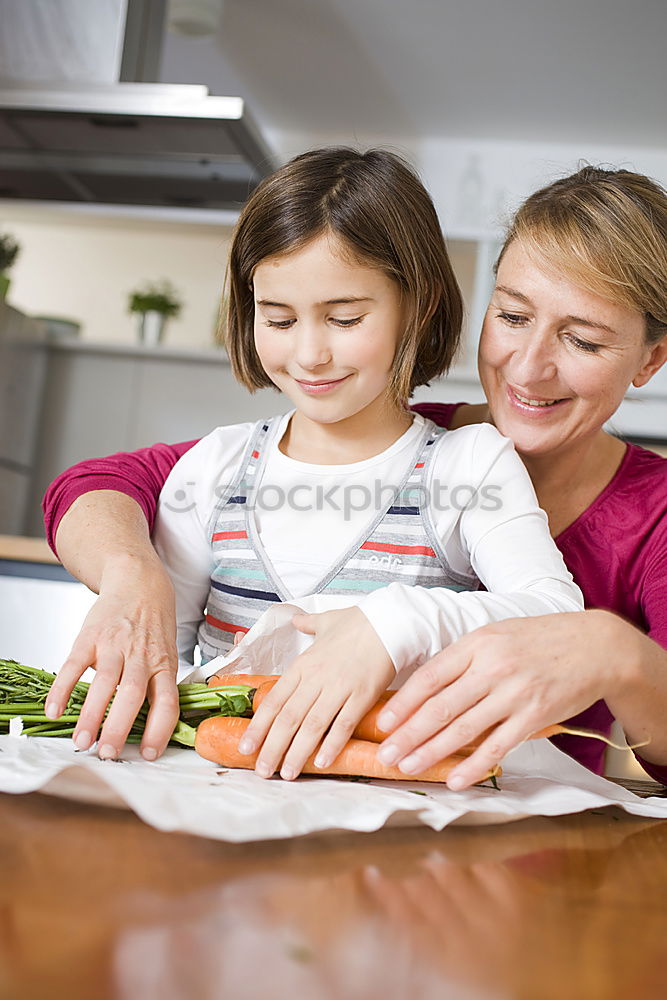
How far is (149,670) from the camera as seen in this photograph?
83 centimetres

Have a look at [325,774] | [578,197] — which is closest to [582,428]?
[578,197]

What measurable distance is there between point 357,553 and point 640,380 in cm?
49

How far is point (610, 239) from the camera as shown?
1154 mm

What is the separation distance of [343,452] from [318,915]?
78 cm

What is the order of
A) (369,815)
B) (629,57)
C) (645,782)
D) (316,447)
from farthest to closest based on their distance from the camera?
(629,57) → (316,447) → (645,782) → (369,815)

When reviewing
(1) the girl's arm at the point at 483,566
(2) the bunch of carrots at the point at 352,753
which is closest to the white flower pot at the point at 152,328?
(1) the girl's arm at the point at 483,566

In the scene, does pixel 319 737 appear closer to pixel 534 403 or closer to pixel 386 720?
pixel 386 720

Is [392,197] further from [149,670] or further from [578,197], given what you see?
[149,670]

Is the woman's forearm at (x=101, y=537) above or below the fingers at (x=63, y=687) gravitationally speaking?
above

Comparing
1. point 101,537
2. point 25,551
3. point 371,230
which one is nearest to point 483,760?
point 101,537

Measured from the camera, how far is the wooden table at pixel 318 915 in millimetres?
379

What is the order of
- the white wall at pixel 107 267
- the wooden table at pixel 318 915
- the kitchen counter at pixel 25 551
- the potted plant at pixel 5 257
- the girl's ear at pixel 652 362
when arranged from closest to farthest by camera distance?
the wooden table at pixel 318 915
the girl's ear at pixel 652 362
the kitchen counter at pixel 25 551
the potted plant at pixel 5 257
the white wall at pixel 107 267

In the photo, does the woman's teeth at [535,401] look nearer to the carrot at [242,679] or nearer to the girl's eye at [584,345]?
the girl's eye at [584,345]

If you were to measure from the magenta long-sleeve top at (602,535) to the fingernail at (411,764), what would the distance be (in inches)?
21.9
